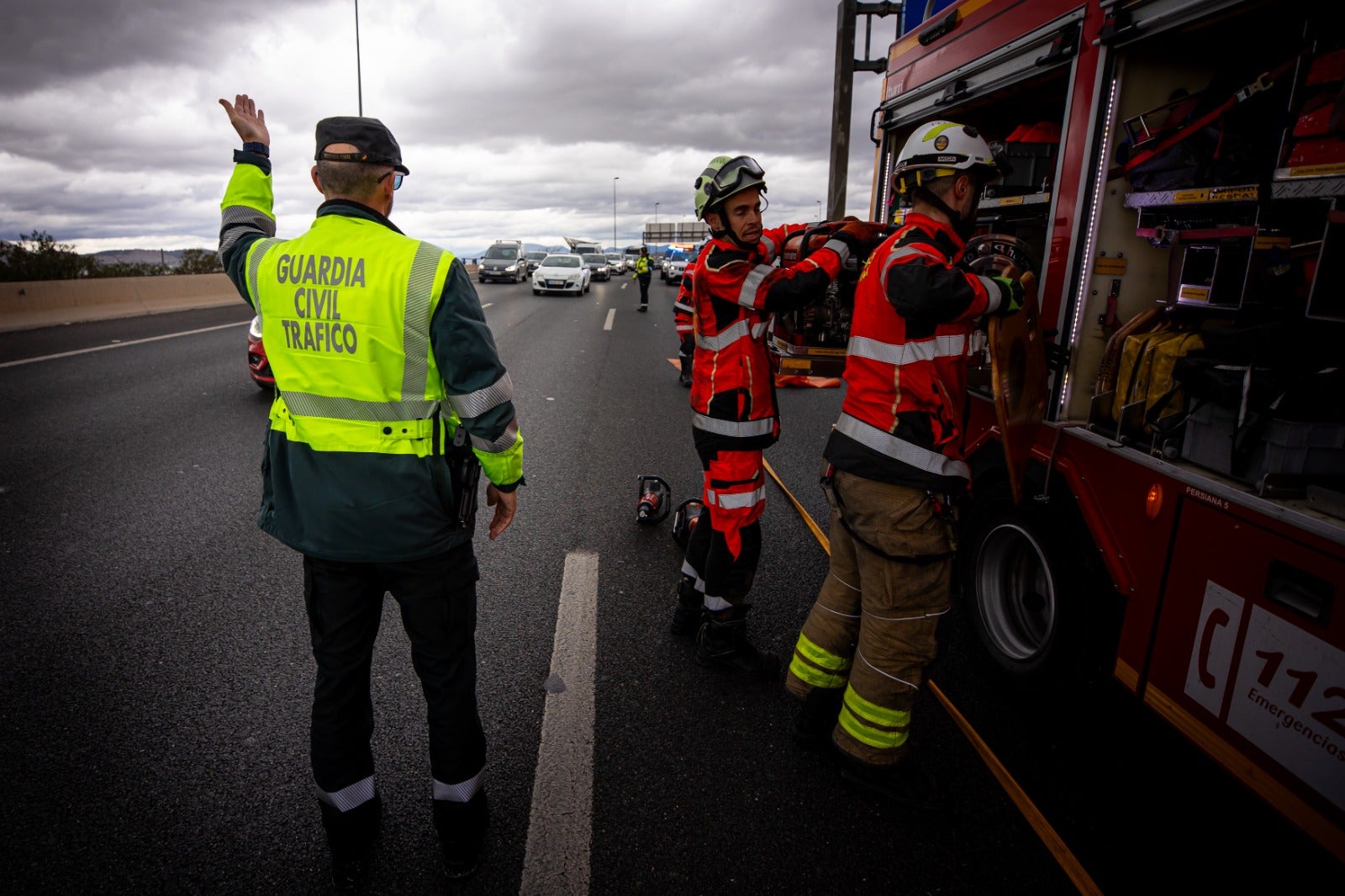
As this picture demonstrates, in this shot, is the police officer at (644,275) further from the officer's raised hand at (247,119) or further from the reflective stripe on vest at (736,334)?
the officer's raised hand at (247,119)

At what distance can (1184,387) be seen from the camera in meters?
2.40

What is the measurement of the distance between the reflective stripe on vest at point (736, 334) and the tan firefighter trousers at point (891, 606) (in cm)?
79

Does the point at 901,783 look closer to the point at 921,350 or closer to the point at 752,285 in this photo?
the point at 921,350

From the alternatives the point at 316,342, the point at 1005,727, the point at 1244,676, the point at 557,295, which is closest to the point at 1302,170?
the point at 1244,676

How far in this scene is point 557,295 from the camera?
87.8 feet

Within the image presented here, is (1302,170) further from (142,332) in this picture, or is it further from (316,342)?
(142,332)

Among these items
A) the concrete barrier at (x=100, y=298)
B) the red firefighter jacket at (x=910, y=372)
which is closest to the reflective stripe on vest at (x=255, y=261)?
the red firefighter jacket at (x=910, y=372)

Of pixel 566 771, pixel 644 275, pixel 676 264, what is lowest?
pixel 566 771

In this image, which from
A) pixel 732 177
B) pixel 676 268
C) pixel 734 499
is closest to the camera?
pixel 732 177

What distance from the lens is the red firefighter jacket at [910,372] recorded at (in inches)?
91.7

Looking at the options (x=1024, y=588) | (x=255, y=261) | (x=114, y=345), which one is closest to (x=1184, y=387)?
(x=1024, y=588)

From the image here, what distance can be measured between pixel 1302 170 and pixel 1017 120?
94.0 inches

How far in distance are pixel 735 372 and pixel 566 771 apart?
1721 millimetres

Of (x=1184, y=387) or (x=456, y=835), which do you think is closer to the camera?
(x=456, y=835)
